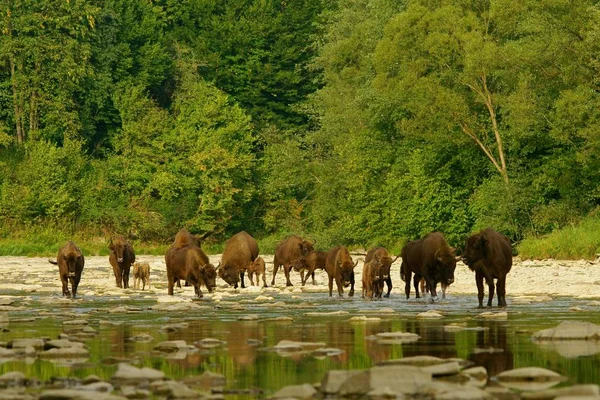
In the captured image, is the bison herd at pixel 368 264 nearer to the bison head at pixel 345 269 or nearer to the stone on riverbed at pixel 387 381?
the bison head at pixel 345 269

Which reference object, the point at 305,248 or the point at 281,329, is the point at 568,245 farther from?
the point at 281,329

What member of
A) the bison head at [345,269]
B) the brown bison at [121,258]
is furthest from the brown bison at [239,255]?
the bison head at [345,269]

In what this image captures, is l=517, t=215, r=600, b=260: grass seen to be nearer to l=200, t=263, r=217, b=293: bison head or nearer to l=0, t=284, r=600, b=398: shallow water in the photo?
l=0, t=284, r=600, b=398: shallow water

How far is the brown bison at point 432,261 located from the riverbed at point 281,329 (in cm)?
52

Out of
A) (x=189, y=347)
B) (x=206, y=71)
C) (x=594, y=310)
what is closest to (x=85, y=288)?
(x=594, y=310)

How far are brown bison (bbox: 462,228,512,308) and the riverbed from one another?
1.55ft

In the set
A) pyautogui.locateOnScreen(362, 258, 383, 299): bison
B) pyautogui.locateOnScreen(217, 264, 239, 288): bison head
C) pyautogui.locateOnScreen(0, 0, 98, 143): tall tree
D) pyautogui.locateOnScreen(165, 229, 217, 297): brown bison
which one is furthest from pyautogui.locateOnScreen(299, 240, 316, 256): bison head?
pyautogui.locateOnScreen(0, 0, 98, 143): tall tree

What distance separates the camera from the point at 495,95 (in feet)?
183

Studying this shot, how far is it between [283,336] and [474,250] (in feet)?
24.2

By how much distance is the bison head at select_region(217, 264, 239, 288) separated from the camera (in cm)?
3434

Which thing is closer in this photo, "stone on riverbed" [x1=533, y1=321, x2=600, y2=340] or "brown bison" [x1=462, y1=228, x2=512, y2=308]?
"stone on riverbed" [x1=533, y1=321, x2=600, y2=340]

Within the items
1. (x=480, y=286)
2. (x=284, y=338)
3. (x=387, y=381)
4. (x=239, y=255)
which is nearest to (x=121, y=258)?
(x=239, y=255)

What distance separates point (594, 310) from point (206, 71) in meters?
67.1

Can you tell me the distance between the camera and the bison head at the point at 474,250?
24.9 m
